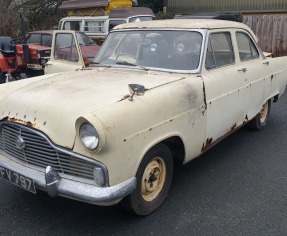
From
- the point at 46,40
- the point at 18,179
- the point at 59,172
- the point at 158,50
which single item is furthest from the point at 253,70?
the point at 46,40

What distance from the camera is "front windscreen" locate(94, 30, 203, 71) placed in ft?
12.8

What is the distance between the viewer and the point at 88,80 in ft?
12.2

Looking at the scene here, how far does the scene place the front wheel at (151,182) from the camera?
305cm

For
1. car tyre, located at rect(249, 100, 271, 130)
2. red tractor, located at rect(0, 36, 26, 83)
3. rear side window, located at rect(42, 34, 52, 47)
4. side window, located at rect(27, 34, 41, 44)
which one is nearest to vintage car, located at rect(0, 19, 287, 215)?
car tyre, located at rect(249, 100, 271, 130)

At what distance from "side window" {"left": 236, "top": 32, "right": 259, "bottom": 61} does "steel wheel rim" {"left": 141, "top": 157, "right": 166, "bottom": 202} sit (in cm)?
209

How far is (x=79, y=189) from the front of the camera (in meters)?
2.71

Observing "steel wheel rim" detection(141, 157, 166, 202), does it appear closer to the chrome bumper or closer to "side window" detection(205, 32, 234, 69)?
the chrome bumper

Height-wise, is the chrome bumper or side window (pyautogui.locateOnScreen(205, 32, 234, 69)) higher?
side window (pyautogui.locateOnScreen(205, 32, 234, 69))

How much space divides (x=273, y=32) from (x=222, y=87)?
30.0 feet

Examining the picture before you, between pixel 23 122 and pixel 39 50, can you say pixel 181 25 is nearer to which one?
pixel 23 122

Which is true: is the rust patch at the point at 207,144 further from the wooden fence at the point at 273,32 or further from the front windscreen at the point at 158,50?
the wooden fence at the point at 273,32

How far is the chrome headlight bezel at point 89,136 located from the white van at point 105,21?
29.5ft

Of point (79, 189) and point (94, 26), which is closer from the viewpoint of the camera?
point (79, 189)

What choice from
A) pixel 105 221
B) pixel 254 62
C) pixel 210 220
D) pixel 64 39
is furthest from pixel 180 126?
pixel 64 39
